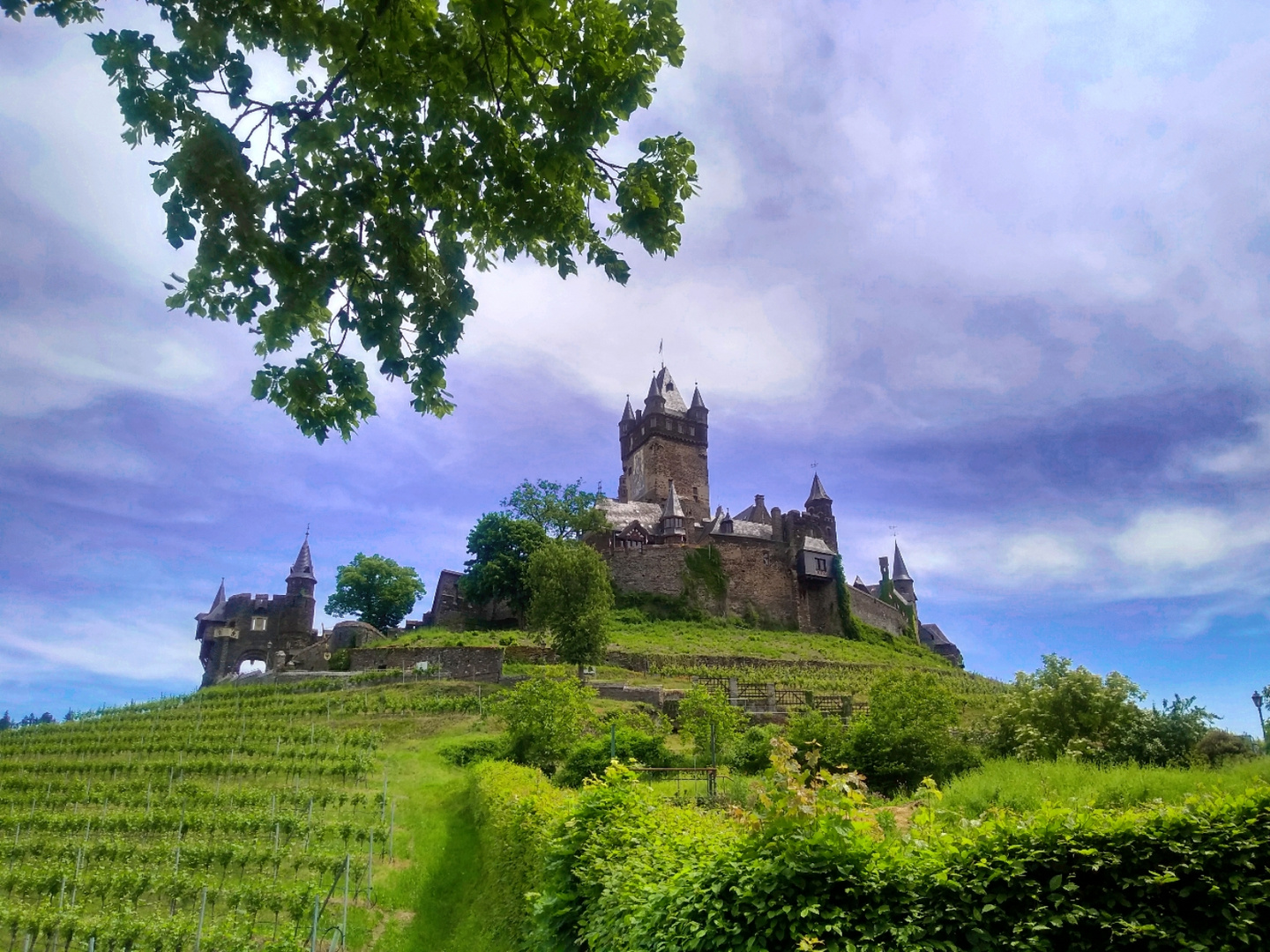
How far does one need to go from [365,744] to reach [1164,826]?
81.5ft

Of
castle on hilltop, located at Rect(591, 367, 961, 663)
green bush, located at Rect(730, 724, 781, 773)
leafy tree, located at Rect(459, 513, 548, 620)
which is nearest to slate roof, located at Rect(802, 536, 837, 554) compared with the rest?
castle on hilltop, located at Rect(591, 367, 961, 663)

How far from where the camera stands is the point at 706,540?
57.6 m

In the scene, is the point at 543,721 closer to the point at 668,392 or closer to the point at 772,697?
the point at 772,697

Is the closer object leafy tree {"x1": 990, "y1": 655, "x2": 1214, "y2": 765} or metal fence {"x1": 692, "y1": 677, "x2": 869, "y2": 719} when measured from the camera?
leafy tree {"x1": 990, "y1": 655, "x2": 1214, "y2": 765}

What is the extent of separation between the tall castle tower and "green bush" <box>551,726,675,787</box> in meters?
44.2

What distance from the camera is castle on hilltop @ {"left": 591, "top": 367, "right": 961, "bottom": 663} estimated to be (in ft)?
182

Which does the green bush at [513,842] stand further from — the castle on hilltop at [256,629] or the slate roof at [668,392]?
the slate roof at [668,392]

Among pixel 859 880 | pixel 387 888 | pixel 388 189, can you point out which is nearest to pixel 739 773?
pixel 387 888

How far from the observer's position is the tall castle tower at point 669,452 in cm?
6625

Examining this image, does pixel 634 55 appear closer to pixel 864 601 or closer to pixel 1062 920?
pixel 1062 920

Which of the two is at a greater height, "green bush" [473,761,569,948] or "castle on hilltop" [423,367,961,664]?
→ "castle on hilltop" [423,367,961,664]

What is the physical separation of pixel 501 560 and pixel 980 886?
48.8 metres

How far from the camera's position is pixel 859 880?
4.55 m

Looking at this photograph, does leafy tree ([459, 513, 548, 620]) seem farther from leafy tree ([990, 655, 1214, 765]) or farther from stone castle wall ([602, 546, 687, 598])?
leafy tree ([990, 655, 1214, 765])
